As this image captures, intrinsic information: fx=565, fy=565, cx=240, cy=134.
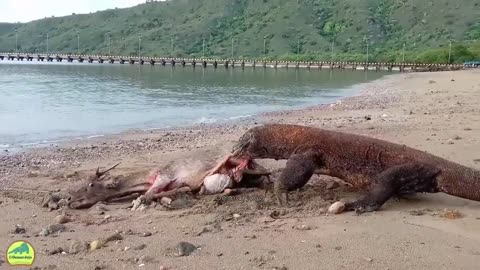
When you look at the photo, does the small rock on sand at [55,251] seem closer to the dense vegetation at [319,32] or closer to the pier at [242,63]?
the pier at [242,63]

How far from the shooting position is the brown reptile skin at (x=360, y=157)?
7.56 meters

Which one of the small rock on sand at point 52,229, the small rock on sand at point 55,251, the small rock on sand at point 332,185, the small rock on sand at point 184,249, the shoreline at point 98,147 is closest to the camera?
the small rock on sand at point 184,249

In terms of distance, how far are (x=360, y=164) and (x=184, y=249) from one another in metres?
3.25

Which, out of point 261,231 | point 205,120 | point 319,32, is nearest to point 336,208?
point 261,231

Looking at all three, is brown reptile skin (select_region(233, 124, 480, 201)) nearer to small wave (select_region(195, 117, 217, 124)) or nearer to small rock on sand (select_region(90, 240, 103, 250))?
small rock on sand (select_region(90, 240, 103, 250))

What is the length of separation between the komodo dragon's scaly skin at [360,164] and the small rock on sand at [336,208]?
0.33 feet

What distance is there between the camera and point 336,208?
738 cm

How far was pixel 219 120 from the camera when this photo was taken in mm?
24781

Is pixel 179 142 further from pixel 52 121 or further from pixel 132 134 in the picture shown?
pixel 52 121

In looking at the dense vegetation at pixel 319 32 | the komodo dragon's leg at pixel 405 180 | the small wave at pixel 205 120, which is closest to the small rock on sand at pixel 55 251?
the komodo dragon's leg at pixel 405 180

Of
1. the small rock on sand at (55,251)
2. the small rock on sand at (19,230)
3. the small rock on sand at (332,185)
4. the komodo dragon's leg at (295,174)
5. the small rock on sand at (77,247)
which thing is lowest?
the small rock on sand at (19,230)

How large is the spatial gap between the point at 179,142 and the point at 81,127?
7.80 meters

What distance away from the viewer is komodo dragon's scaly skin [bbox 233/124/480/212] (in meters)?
7.53

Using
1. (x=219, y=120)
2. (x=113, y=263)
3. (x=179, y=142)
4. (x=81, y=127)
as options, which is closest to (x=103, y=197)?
(x=113, y=263)
